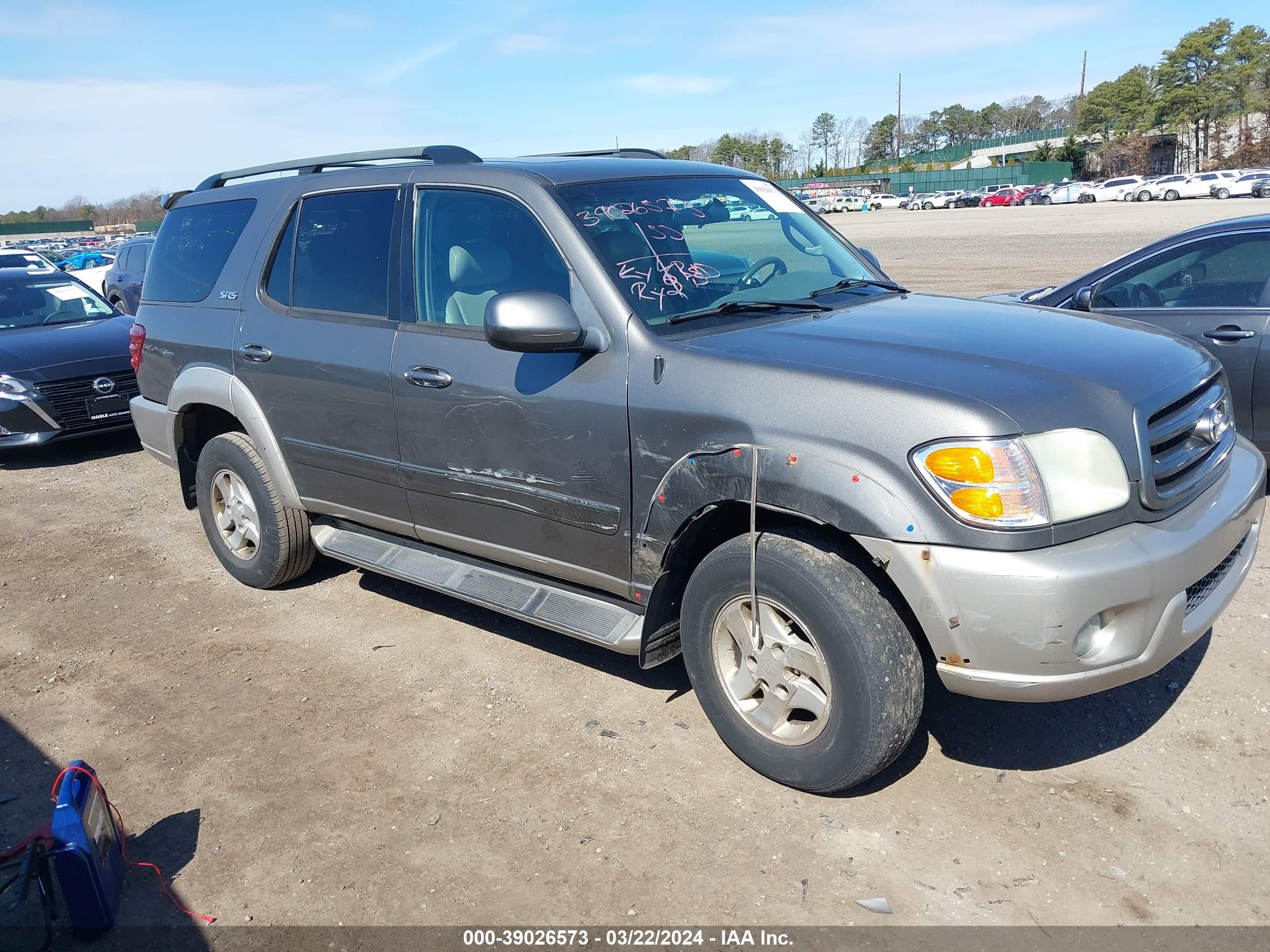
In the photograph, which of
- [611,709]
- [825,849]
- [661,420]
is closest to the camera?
[825,849]

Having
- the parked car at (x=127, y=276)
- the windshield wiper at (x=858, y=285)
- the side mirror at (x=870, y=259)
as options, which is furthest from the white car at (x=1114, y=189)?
the windshield wiper at (x=858, y=285)

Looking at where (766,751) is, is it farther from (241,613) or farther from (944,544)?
(241,613)

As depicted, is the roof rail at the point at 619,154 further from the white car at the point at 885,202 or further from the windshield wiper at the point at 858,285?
the white car at the point at 885,202

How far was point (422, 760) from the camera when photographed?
3703 millimetres

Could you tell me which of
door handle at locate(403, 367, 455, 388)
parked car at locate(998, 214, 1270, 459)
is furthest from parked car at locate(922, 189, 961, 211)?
door handle at locate(403, 367, 455, 388)

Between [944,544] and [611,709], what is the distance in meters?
1.70

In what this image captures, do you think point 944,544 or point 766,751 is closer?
point 944,544

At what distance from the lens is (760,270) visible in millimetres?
4043

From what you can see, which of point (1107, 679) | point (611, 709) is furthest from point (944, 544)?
point (611, 709)

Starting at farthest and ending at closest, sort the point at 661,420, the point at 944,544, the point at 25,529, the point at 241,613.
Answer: the point at 25,529 → the point at 241,613 → the point at 661,420 → the point at 944,544

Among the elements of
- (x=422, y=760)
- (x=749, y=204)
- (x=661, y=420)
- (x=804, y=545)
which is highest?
(x=749, y=204)

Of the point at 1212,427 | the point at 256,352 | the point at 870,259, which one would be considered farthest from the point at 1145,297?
the point at 256,352

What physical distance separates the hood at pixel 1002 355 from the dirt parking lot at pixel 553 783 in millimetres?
1183

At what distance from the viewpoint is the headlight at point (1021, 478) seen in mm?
2756
